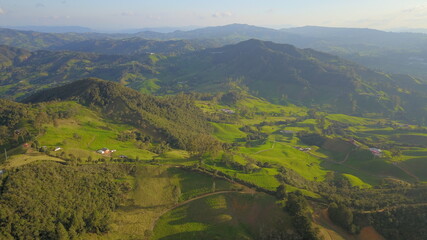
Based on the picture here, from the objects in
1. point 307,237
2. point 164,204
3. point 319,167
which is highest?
point 307,237

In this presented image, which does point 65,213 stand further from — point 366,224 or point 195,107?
point 195,107

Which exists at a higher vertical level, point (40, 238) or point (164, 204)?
point (40, 238)

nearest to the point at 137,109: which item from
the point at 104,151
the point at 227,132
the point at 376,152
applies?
the point at 104,151

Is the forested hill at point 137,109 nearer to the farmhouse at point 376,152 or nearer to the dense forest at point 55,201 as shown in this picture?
the dense forest at point 55,201

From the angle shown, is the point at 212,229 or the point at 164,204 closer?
the point at 212,229

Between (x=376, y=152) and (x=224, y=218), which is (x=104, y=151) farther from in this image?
(x=376, y=152)

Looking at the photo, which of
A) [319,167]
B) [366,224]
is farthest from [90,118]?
[366,224]

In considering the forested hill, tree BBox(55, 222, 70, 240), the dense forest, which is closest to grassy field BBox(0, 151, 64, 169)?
the dense forest
